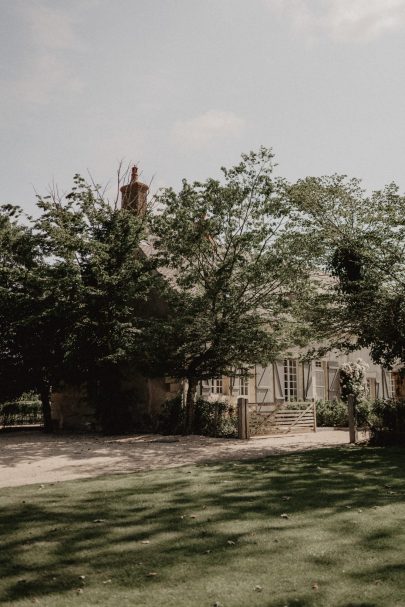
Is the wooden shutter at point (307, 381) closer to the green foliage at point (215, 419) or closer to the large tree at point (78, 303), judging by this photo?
the green foliage at point (215, 419)

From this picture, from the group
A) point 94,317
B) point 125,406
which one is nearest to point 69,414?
point 125,406

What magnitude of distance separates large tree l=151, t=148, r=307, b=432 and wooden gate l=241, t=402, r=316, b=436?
1972mm

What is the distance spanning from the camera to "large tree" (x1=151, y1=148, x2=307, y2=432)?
15.3 meters

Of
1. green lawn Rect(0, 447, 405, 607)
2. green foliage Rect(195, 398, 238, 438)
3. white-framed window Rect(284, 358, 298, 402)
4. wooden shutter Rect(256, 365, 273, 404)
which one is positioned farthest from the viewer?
white-framed window Rect(284, 358, 298, 402)

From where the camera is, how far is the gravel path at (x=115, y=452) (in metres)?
9.51

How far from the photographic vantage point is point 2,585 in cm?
387

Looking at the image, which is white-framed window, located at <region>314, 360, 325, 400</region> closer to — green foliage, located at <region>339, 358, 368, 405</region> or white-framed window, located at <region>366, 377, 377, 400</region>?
green foliage, located at <region>339, 358, 368, 405</region>

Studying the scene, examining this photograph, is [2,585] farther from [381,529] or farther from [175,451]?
[175,451]

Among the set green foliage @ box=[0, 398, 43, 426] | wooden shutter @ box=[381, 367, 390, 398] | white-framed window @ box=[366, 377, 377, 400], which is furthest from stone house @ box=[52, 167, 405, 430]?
green foliage @ box=[0, 398, 43, 426]

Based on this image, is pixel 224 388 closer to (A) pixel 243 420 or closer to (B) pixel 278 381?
(B) pixel 278 381

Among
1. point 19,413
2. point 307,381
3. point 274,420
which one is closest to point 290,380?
point 307,381

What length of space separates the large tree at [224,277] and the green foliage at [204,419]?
57cm

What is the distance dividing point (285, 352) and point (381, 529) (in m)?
11.3

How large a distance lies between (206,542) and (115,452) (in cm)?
791
